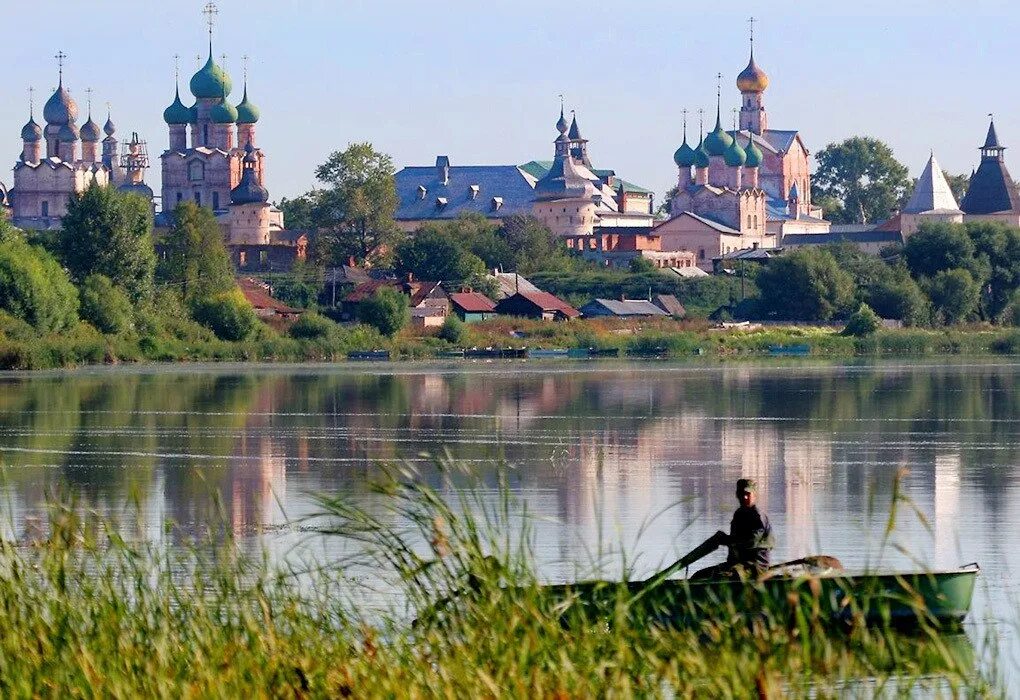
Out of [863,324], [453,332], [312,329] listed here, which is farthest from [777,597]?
[863,324]

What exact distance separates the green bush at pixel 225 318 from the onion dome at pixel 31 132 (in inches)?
2350

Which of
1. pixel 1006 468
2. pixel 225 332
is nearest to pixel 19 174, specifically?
pixel 225 332

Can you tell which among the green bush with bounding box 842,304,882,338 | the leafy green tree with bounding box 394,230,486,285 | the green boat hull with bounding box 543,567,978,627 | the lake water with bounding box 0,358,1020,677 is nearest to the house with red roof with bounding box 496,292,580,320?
the leafy green tree with bounding box 394,230,486,285

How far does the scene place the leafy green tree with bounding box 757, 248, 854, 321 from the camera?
70125 millimetres

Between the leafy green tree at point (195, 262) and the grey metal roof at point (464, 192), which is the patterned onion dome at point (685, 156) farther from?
the leafy green tree at point (195, 262)

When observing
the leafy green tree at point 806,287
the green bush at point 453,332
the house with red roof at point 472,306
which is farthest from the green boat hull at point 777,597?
the leafy green tree at point 806,287

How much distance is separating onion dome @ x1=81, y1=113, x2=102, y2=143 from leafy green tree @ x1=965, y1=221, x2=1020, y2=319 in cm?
6085

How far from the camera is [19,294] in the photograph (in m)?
49.2

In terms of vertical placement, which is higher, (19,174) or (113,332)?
(19,174)

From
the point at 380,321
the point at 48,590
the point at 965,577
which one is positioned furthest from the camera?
the point at 380,321

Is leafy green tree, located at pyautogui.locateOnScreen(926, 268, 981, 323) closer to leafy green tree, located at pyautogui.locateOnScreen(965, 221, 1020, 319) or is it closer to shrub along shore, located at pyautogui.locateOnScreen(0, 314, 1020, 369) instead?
→ shrub along shore, located at pyautogui.locateOnScreen(0, 314, 1020, 369)

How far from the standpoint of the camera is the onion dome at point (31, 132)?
114938mm

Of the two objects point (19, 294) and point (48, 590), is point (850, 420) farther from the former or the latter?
point (19, 294)

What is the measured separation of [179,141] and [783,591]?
339 ft
